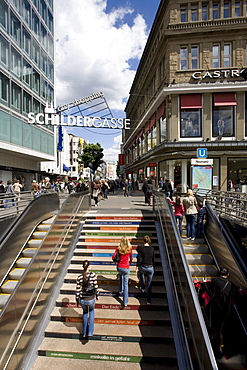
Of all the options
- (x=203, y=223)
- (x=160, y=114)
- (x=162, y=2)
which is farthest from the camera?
(x=160, y=114)

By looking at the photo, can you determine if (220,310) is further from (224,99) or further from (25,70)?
(25,70)

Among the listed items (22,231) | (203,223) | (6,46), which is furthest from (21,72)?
(203,223)

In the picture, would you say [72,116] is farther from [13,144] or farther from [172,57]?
[172,57]

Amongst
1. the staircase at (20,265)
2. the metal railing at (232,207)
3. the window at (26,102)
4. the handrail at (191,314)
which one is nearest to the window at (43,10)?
the window at (26,102)

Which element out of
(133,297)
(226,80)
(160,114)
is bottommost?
(133,297)

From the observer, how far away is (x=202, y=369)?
12.0 ft

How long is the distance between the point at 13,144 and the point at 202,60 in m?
18.6

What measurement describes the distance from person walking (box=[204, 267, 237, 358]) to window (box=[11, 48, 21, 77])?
23.6 meters

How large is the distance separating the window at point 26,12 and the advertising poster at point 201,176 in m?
23.1

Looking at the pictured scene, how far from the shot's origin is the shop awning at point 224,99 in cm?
2028

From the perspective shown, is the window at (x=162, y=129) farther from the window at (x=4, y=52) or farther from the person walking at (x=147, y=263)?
the person walking at (x=147, y=263)

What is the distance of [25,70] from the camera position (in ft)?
77.2

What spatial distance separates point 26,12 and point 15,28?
3.80m

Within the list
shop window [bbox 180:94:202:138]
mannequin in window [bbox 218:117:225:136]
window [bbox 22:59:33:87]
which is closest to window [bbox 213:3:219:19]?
shop window [bbox 180:94:202:138]
